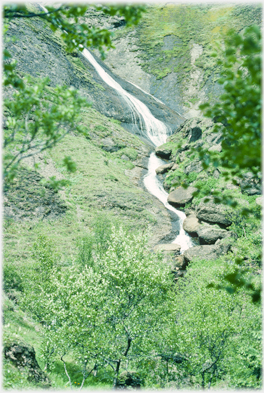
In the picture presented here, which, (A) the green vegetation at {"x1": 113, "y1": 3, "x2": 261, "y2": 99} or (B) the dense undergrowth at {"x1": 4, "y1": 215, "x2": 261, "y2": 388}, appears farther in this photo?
(A) the green vegetation at {"x1": 113, "y1": 3, "x2": 261, "y2": 99}

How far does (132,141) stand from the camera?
48.4 meters

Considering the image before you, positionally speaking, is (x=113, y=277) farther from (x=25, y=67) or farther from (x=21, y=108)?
(x=25, y=67)

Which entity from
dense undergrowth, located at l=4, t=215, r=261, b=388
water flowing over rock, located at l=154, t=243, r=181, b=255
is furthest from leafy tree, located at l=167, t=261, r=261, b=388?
water flowing over rock, located at l=154, t=243, r=181, b=255

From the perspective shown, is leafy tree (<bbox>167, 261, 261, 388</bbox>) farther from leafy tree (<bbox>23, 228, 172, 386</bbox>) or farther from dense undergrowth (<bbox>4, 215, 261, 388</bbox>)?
leafy tree (<bbox>23, 228, 172, 386</bbox>)

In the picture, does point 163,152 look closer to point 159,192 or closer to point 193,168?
point 193,168

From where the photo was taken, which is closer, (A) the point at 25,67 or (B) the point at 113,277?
(B) the point at 113,277

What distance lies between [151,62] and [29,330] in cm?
8549

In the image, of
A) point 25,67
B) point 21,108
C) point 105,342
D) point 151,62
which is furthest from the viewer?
point 151,62

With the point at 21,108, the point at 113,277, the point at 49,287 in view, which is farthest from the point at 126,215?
the point at 21,108

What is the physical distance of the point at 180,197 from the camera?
3472 cm

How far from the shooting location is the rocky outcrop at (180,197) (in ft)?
112

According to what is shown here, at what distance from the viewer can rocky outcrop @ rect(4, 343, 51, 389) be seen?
33.7 ft

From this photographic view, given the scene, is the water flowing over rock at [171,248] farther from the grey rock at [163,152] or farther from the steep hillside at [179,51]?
the steep hillside at [179,51]

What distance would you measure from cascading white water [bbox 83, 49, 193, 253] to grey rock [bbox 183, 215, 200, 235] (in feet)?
2.18
